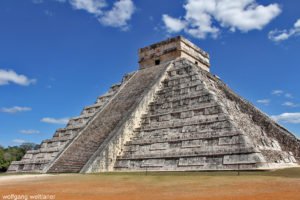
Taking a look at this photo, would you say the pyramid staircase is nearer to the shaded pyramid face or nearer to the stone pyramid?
the stone pyramid

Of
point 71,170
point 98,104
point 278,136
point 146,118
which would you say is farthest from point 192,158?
point 98,104

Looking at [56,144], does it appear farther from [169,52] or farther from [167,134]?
[169,52]

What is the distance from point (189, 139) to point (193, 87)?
3.77m

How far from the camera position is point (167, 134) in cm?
1509

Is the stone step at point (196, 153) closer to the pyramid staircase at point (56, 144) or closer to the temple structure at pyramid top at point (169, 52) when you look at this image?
the pyramid staircase at point (56, 144)

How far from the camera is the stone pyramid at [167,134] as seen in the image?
13070 millimetres

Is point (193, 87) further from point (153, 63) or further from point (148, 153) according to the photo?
point (153, 63)

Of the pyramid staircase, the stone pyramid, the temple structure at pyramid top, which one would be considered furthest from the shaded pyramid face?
the temple structure at pyramid top

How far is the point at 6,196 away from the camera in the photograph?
7789mm

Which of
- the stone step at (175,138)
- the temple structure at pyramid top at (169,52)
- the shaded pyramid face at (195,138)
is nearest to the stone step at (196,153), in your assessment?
the shaded pyramid face at (195,138)

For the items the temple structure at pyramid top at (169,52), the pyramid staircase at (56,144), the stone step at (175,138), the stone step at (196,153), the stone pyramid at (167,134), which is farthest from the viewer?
the temple structure at pyramid top at (169,52)

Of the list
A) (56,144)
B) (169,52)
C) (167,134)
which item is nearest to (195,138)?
(167,134)

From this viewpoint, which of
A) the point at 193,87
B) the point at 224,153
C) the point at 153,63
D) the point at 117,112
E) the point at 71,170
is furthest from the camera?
the point at 153,63

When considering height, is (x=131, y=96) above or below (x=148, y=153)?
above
